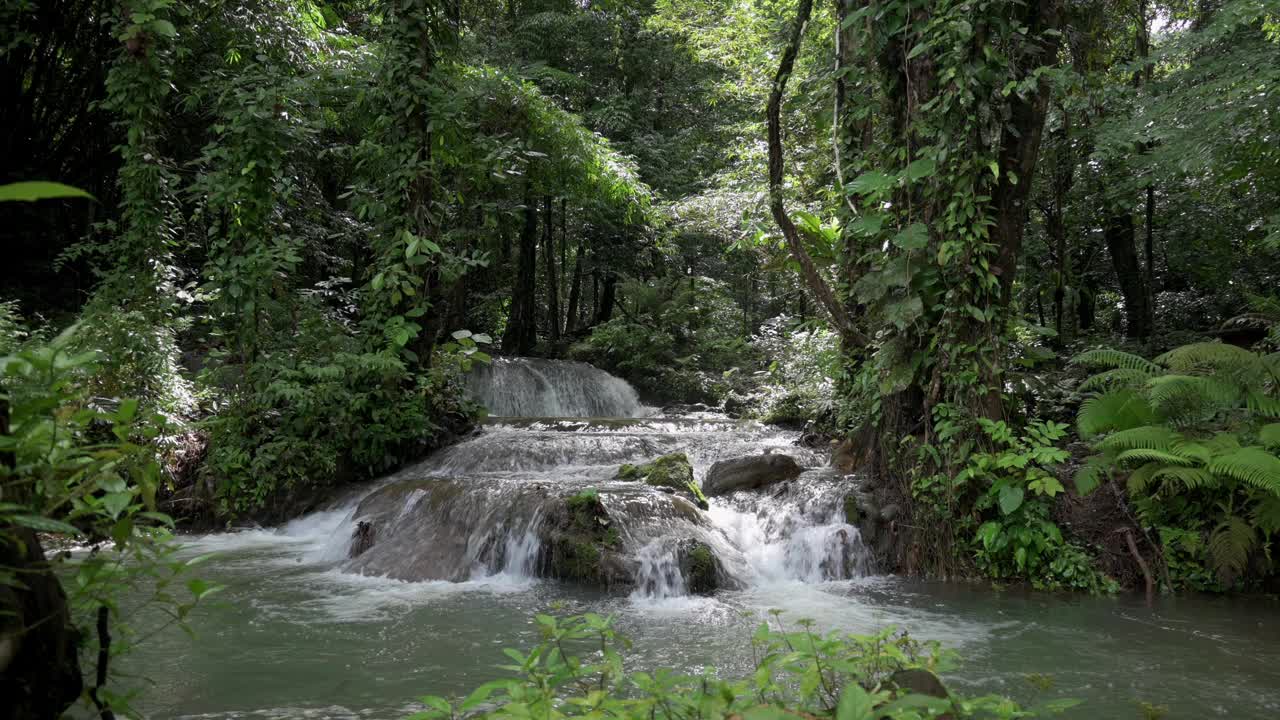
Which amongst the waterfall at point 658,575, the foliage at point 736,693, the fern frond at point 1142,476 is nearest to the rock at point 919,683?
the foliage at point 736,693

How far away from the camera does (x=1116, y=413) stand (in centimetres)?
547

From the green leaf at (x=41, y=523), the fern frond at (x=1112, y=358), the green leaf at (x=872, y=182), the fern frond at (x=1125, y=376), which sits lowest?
the green leaf at (x=41, y=523)

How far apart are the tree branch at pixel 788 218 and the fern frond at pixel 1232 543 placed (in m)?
2.94

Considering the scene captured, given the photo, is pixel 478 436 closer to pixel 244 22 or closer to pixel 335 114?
pixel 335 114

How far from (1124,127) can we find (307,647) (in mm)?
8485

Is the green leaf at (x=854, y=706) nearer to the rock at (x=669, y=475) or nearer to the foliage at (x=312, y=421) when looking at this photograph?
the rock at (x=669, y=475)

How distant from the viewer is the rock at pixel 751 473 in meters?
7.26

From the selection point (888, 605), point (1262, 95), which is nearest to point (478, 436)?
point (888, 605)

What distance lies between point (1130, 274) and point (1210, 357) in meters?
7.07

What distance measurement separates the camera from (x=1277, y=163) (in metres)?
7.52

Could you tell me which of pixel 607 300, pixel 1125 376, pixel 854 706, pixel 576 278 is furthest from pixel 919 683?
pixel 576 278

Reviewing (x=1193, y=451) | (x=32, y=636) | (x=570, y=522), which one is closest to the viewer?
(x=32, y=636)

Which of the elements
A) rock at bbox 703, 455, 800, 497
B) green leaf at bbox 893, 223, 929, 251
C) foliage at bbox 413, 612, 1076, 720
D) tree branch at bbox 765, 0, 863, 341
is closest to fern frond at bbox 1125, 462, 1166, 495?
green leaf at bbox 893, 223, 929, 251

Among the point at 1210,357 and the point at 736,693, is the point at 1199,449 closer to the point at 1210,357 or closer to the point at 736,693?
A: the point at 1210,357
